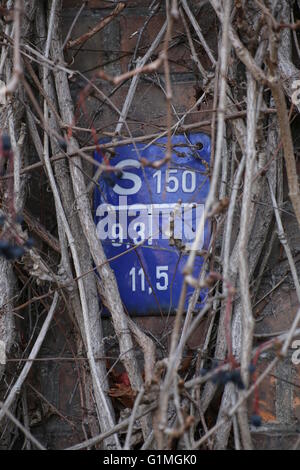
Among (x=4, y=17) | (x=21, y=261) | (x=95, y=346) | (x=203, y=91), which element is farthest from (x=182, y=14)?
(x=95, y=346)

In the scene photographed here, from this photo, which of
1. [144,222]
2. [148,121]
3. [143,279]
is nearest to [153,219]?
[144,222]

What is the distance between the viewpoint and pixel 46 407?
5.64 feet

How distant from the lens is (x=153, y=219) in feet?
5.65

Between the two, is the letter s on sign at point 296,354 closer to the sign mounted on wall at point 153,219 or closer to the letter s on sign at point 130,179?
the sign mounted on wall at point 153,219

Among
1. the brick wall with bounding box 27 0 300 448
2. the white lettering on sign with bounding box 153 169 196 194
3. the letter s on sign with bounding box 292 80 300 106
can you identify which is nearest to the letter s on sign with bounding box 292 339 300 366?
the brick wall with bounding box 27 0 300 448

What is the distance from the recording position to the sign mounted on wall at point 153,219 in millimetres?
1704

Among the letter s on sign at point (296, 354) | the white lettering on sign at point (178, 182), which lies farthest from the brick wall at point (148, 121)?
the white lettering on sign at point (178, 182)

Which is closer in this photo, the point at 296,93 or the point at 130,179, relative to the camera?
the point at 296,93

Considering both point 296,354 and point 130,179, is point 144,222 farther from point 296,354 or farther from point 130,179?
point 296,354

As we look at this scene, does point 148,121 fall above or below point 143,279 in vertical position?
above
